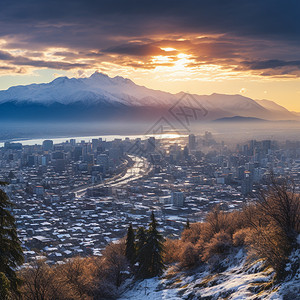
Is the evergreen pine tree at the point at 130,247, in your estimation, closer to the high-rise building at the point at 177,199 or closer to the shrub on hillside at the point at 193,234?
the shrub on hillside at the point at 193,234

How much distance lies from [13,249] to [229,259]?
879cm

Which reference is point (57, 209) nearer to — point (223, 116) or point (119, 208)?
point (119, 208)

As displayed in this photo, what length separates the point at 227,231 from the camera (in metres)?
16.6

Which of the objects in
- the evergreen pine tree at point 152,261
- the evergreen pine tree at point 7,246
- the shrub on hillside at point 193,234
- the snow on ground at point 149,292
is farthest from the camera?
the shrub on hillside at point 193,234

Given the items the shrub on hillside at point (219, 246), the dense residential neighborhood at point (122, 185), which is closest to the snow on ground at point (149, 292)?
the shrub on hillside at point (219, 246)

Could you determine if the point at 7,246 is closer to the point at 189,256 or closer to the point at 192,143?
the point at 189,256

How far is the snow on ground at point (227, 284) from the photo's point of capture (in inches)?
362

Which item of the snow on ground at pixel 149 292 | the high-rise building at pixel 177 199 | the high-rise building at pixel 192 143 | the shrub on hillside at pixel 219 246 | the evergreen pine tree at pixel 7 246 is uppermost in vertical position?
the high-rise building at pixel 192 143

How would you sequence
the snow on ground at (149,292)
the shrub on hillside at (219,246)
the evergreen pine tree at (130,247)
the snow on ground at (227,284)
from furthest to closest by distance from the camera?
the evergreen pine tree at (130,247)
the shrub on hillside at (219,246)
the snow on ground at (149,292)
the snow on ground at (227,284)

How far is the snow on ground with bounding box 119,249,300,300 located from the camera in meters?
9.20

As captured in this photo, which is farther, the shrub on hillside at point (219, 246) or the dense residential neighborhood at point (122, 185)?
the dense residential neighborhood at point (122, 185)

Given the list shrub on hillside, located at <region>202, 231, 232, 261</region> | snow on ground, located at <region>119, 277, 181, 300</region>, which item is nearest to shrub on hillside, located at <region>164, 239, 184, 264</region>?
snow on ground, located at <region>119, 277, 181, 300</region>

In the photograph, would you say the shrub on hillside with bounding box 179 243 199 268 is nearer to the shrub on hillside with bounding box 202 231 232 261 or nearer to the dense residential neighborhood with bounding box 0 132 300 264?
the shrub on hillside with bounding box 202 231 232 261

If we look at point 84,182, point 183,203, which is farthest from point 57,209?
point 84,182
